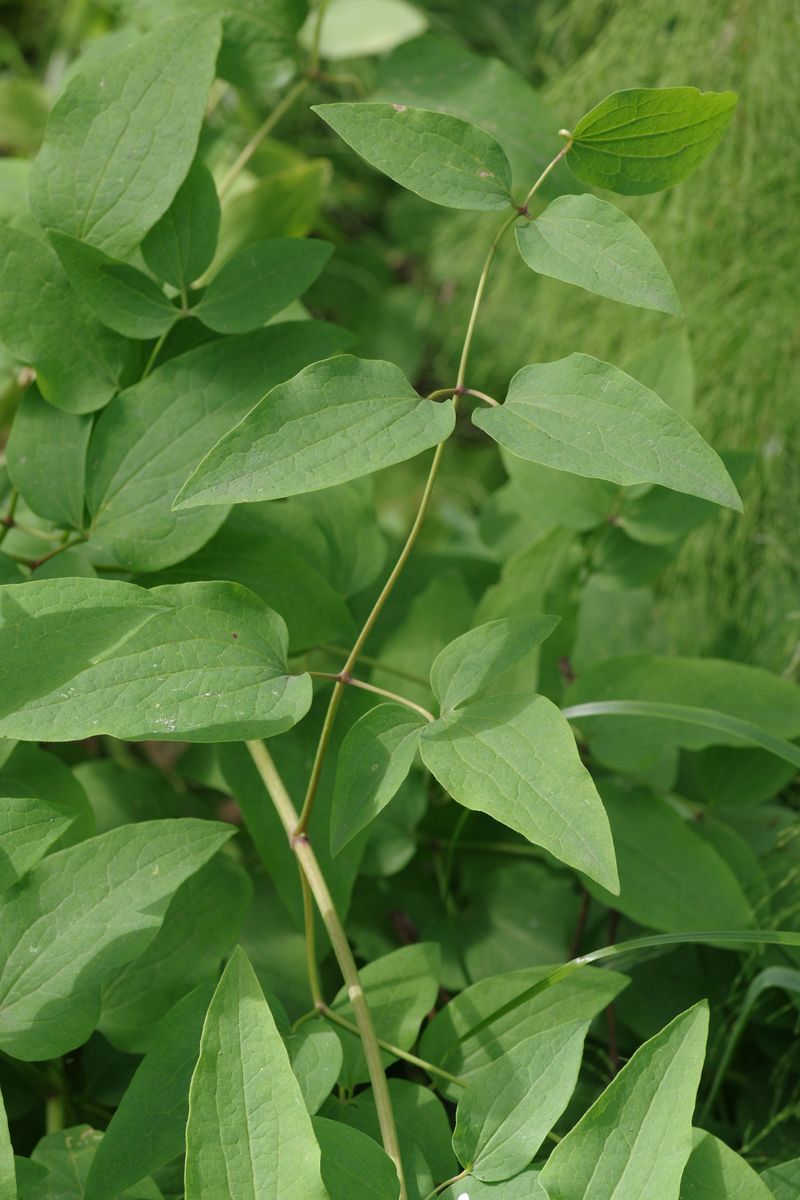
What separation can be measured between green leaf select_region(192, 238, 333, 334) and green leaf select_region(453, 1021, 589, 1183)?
366 millimetres

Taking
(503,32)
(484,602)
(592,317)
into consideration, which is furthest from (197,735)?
(503,32)

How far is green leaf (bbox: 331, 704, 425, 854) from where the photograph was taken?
1.32 ft

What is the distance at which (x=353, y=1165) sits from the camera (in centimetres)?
38

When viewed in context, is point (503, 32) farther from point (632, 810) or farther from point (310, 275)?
point (632, 810)

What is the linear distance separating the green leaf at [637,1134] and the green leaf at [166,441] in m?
0.30

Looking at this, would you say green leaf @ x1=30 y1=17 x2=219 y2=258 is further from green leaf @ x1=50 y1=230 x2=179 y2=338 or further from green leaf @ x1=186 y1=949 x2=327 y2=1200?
green leaf @ x1=186 y1=949 x2=327 y2=1200

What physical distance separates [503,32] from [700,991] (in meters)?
1.16

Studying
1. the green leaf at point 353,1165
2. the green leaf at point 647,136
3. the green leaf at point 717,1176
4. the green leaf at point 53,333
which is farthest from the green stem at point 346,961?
the green leaf at point 647,136

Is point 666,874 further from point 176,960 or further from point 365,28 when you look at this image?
point 365,28

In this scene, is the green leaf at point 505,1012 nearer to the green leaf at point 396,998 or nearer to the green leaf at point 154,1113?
the green leaf at point 396,998

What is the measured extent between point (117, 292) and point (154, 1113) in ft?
1.28

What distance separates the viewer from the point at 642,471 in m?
0.37

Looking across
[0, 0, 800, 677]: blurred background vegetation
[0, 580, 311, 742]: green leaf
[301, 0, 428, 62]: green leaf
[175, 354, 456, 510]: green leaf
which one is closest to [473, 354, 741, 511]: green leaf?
[175, 354, 456, 510]: green leaf

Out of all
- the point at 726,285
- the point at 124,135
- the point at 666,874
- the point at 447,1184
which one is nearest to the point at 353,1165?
the point at 447,1184
